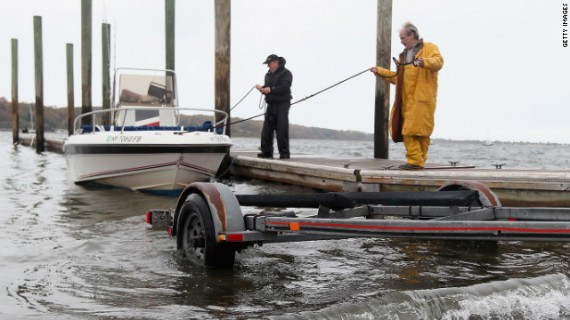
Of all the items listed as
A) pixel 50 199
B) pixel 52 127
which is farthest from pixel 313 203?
pixel 52 127

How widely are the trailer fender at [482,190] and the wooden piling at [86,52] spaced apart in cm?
1995

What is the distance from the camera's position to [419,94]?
356 inches

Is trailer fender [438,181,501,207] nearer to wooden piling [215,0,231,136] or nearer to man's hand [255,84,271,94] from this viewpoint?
man's hand [255,84,271,94]

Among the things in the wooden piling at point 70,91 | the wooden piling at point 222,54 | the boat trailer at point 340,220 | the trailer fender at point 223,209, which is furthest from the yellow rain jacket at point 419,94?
the wooden piling at point 70,91

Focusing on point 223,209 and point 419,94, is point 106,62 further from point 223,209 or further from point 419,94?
point 223,209

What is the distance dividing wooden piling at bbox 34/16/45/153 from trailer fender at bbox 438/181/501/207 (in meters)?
27.9

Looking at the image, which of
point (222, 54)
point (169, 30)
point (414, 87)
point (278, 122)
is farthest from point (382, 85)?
point (169, 30)

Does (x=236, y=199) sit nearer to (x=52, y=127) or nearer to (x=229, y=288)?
(x=229, y=288)

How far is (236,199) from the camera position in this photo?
5.30 meters

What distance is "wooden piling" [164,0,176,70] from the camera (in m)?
21.6

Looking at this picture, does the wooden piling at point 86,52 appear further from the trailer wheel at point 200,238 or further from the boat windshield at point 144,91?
the trailer wheel at point 200,238

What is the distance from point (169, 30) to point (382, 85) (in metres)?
9.19

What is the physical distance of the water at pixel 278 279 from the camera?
434cm

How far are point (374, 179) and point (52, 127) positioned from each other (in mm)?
95475
